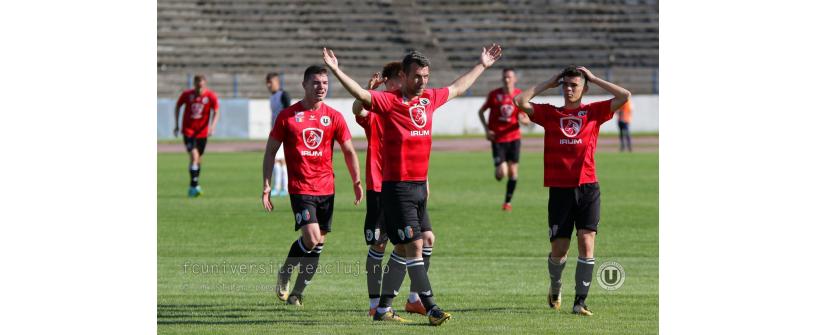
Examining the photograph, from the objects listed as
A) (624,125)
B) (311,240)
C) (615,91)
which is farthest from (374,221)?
(624,125)

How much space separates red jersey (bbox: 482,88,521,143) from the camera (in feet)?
66.3

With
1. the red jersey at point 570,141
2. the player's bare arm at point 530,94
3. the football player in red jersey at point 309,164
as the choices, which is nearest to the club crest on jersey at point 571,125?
the red jersey at point 570,141

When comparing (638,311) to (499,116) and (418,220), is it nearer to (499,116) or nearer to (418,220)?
(418,220)

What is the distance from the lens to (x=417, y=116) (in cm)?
954

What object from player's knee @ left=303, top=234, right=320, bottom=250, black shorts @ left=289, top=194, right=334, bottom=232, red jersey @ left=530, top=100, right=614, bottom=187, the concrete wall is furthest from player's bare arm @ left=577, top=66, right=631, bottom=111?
the concrete wall

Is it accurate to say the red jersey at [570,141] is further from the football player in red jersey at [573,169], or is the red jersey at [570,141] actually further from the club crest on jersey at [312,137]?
the club crest on jersey at [312,137]

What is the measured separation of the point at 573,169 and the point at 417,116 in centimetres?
154

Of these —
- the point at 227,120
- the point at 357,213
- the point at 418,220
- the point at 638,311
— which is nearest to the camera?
the point at 418,220

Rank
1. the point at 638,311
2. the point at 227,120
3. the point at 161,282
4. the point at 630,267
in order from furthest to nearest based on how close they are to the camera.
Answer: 1. the point at 227,120
2. the point at 630,267
3. the point at 161,282
4. the point at 638,311

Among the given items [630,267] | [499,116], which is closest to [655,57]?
[499,116]

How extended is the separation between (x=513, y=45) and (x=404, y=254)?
4380cm

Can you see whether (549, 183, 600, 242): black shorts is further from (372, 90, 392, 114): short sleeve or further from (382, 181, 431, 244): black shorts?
(372, 90, 392, 114): short sleeve

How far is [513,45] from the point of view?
5328cm

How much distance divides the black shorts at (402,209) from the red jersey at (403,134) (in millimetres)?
64
